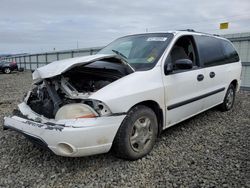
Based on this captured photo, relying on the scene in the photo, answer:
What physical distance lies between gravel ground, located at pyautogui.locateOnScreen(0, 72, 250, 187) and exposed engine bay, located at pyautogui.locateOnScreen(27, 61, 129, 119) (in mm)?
679

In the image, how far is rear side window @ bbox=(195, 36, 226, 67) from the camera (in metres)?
4.13

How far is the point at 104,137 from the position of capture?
8.27 ft

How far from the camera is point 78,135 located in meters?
2.36

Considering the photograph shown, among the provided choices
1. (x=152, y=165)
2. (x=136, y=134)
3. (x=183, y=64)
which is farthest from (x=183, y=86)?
(x=152, y=165)

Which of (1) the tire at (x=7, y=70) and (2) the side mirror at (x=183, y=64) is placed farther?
(1) the tire at (x=7, y=70)

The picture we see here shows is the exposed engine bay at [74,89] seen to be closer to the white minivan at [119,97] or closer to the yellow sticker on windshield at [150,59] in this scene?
the white minivan at [119,97]

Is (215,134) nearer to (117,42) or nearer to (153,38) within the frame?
(153,38)

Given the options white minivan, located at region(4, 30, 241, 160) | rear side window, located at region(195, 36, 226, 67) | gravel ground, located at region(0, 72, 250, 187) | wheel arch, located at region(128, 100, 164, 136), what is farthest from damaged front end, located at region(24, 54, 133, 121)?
rear side window, located at region(195, 36, 226, 67)

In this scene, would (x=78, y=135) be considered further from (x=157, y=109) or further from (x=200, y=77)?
(x=200, y=77)

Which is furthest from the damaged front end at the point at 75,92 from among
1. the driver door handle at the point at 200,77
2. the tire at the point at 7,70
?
the tire at the point at 7,70

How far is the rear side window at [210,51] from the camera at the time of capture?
4133 millimetres

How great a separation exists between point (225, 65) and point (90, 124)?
139 inches

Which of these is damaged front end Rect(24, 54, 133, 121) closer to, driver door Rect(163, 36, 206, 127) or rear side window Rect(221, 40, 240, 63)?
driver door Rect(163, 36, 206, 127)

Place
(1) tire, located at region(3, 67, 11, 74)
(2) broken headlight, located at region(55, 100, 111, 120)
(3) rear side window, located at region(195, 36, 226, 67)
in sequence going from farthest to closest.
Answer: (1) tire, located at region(3, 67, 11, 74), (3) rear side window, located at region(195, 36, 226, 67), (2) broken headlight, located at region(55, 100, 111, 120)
